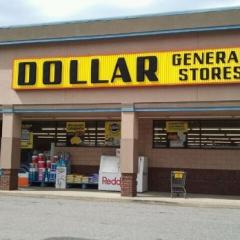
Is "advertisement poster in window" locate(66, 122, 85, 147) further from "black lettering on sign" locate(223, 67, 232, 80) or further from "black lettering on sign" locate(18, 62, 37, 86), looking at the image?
"black lettering on sign" locate(223, 67, 232, 80)

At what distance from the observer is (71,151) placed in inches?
1006

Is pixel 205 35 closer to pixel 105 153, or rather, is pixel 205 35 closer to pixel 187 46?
pixel 187 46

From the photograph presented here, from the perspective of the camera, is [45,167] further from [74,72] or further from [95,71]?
[95,71]

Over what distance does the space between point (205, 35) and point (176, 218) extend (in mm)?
8392

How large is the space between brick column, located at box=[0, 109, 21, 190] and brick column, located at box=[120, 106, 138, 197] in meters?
4.88

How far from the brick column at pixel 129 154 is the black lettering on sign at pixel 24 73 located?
4.32 metres

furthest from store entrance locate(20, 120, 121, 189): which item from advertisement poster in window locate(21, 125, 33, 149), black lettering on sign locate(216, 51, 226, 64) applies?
black lettering on sign locate(216, 51, 226, 64)

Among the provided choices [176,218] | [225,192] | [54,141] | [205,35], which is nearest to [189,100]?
[205,35]

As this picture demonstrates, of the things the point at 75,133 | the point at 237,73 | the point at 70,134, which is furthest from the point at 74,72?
the point at 237,73

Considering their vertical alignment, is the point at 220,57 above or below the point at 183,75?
above

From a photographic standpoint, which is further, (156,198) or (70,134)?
(70,134)

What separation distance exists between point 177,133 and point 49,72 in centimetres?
633

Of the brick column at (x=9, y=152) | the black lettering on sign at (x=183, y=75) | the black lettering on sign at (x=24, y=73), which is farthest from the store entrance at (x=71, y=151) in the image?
the black lettering on sign at (x=183, y=75)

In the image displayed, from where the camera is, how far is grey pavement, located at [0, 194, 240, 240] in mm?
11218
